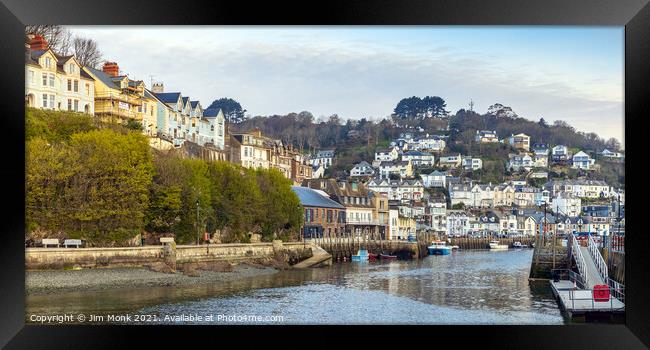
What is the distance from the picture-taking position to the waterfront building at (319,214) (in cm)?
1513

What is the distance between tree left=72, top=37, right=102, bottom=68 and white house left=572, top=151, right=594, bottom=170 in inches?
288

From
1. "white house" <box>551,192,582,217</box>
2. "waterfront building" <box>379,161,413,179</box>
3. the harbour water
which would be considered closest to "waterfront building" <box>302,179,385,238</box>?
"waterfront building" <box>379,161,413,179</box>

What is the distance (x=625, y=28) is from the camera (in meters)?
9.65

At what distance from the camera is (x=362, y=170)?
14.5 metres

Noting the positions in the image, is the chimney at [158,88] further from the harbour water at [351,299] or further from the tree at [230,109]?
the harbour water at [351,299]

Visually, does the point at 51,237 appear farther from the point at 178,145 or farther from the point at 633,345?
the point at 633,345

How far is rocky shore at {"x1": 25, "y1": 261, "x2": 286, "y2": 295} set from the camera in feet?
41.4

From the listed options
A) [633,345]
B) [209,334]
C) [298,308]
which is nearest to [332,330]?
[209,334]

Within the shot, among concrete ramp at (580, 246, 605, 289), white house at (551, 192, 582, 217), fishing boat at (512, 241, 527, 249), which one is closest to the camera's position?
concrete ramp at (580, 246, 605, 289)

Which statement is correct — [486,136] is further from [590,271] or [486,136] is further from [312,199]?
[312,199]

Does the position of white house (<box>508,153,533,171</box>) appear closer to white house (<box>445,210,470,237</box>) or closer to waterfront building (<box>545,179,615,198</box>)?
waterfront building (<box>545,179,615,198</box>)

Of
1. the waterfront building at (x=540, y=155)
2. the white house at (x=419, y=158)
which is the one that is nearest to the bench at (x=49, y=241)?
the white house at (x=419, y=158)

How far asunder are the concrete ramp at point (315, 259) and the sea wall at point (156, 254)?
0.10 m
